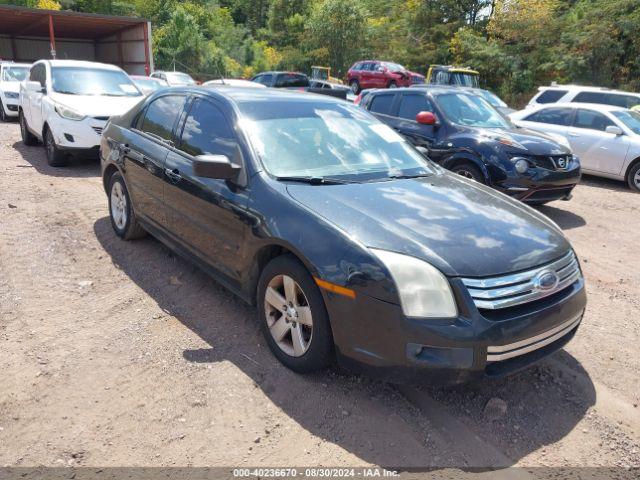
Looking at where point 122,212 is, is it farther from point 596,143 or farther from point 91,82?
point 596,143

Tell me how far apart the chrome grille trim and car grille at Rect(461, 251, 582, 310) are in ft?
0.67

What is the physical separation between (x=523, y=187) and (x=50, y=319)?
220 inches

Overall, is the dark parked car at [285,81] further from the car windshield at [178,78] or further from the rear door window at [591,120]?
the rear door window at [591,120]

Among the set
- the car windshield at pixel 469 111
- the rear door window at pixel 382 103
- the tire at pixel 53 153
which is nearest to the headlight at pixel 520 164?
the car windshield at pixel 469 111

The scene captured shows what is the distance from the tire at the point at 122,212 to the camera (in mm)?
5137

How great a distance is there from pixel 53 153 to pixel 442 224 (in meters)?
7.54

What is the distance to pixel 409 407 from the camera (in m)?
2.97

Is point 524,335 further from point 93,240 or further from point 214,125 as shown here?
point 93,240

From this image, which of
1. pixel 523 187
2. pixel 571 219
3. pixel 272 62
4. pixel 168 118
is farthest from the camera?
pixel 272 62

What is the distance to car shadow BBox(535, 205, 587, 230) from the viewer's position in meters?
7.03

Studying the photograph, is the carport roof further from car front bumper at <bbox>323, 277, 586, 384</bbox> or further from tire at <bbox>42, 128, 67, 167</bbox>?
car front bumper at <bbox>323, 277, 586, 384</bbox>

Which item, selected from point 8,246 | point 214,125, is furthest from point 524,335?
point 8,246

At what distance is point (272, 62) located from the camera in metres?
47.2

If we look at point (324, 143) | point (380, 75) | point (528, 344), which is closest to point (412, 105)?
point (324, 143)
